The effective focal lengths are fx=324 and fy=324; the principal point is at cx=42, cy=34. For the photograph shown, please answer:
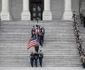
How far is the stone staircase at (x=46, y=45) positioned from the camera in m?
28.8

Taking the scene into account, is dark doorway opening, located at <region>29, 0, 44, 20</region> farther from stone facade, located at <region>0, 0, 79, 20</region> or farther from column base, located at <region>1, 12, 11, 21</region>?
column base, located at <region>1, 12, 11, 21</region>

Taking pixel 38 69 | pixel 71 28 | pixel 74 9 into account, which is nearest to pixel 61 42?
pixel 71 28

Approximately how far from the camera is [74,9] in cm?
4581

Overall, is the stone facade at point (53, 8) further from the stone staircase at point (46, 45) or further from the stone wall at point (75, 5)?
the stone staircase at point (46, 45)

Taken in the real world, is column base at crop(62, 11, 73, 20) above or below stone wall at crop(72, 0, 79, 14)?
below

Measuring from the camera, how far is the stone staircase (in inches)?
1133

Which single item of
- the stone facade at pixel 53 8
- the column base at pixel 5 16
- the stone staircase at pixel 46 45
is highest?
the stone facade at pixel 53 8

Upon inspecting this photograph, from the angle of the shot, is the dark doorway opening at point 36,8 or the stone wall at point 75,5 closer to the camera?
the stone wall at point 75,5

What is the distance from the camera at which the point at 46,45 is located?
31.6m

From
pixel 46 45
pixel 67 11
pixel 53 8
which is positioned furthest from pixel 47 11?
pixel 46 45

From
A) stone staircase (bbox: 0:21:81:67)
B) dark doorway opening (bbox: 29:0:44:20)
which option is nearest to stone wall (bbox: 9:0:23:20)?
dark doorway opening (bbox: 29:0:44:20)

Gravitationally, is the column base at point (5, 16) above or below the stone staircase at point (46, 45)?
above

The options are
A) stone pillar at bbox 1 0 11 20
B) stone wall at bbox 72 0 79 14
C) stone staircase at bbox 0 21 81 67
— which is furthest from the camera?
stone wall at bbox 72 0 79 14

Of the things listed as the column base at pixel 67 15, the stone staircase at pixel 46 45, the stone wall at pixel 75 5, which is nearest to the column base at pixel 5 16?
the stone staircase at pixel 46 45
